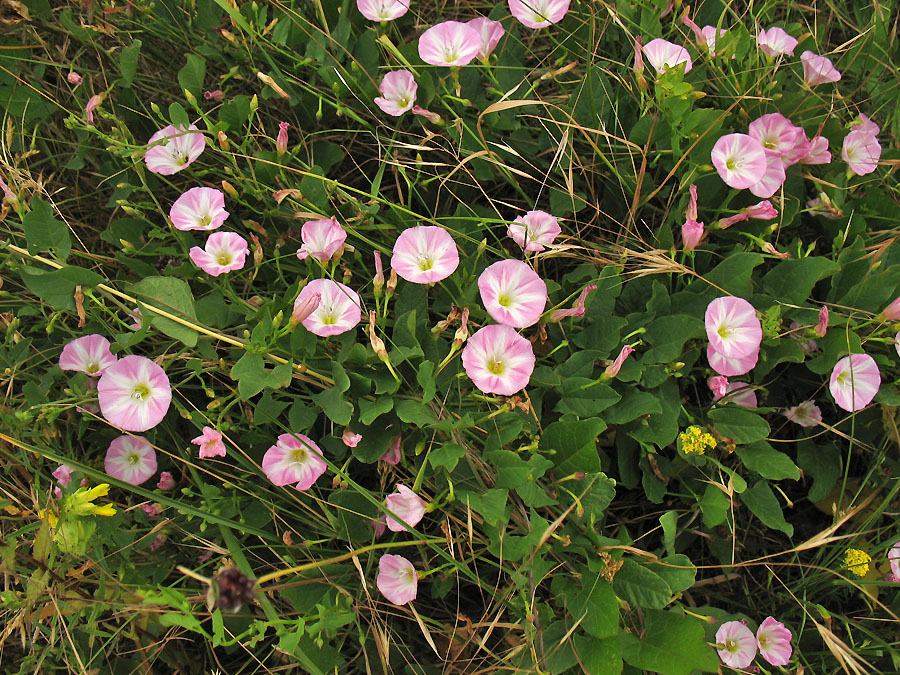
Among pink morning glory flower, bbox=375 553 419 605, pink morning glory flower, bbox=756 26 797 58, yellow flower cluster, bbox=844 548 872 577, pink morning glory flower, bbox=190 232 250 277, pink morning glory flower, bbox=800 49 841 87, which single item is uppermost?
pink morning glory flower, bbox=756 26 797 58

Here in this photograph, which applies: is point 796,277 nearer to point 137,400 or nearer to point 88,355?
point 137,400

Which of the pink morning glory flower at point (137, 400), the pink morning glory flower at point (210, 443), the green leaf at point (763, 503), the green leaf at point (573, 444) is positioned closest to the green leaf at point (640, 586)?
the green leaf at point (573, 444)

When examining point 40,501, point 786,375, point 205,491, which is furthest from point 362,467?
point 786,375

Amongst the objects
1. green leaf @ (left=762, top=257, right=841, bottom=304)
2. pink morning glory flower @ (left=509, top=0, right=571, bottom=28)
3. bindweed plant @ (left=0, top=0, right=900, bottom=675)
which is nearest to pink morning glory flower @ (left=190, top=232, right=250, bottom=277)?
bindweed plant @ (left=0, top=0, right=900, bottom=675)

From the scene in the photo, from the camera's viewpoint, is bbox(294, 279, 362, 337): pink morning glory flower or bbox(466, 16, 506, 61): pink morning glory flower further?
bbox(466, 16, 506, 61): pink morning glory flower

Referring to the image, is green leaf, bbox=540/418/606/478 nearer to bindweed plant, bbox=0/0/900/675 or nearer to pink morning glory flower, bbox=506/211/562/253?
bindweed plant, bbox=0/0/900/675

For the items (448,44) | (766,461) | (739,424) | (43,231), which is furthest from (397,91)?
(766,461)

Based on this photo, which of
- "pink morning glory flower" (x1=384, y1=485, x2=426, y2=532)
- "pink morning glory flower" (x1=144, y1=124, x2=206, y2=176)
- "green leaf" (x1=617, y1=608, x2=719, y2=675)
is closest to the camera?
"green leaf" (x1=617, y1=608, x2=719, y2=675)
